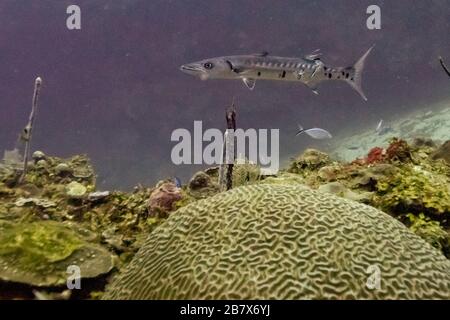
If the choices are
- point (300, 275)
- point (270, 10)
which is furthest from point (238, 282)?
point (270, 10)

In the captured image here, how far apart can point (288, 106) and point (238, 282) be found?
127 feet

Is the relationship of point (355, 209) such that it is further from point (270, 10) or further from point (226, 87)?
point (270, 10)

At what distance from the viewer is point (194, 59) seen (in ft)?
149

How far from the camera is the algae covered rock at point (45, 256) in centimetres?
369

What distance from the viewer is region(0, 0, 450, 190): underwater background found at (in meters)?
38.3

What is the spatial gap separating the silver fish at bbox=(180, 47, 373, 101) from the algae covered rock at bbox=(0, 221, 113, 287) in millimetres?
3454

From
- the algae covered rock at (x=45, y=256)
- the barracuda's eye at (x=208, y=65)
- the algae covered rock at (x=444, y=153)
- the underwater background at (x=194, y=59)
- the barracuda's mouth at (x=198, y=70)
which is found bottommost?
the algae covered rock at (x=45, y=256)

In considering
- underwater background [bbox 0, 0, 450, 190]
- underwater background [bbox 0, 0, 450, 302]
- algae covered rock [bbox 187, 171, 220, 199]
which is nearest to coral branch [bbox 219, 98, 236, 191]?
underwater background [bbox 0, 0, 450, 302]

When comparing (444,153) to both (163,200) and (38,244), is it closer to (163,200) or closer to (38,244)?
(163,200)

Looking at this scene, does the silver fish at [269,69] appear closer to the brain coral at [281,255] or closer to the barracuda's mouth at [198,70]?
the barracuda's mouth at [198,70]

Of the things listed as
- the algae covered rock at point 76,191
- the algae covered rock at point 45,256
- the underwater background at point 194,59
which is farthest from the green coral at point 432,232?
the underwater background at point 194,59

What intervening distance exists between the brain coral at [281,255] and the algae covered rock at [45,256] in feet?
2.27

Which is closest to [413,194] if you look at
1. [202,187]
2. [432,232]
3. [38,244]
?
[432,232]

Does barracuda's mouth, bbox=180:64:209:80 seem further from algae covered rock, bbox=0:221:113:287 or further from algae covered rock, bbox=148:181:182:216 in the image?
algae covered rock, bbox=0:221:113:287
